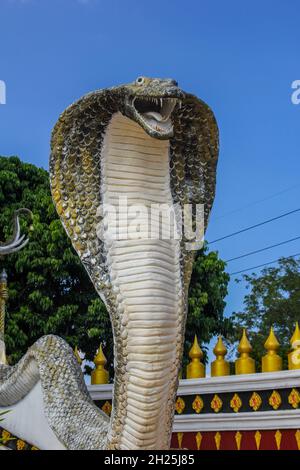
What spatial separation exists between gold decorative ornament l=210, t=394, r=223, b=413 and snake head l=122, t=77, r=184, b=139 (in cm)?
249

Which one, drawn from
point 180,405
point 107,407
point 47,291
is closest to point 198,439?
point 180,405

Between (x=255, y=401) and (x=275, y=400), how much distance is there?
0.57 ft

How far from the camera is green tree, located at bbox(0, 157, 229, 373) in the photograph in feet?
51.7

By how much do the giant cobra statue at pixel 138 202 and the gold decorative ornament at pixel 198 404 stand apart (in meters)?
1.28

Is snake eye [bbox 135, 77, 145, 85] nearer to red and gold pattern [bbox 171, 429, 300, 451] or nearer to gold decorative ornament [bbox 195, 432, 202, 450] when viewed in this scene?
red and gold pattern [bbox 171, 429, 300, 451]

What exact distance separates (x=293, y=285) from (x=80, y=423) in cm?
1614

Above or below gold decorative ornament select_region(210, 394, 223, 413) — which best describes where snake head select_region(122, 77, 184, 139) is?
above

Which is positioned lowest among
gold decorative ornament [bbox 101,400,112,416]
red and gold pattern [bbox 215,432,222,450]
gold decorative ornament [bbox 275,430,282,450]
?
gold decorative ornament [bbox 275,430,282,450]

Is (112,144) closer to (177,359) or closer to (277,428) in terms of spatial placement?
(177,359)

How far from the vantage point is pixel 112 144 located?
5.31m

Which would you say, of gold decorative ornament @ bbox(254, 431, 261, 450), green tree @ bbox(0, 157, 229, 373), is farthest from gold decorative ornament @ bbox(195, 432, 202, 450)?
green tree @ bbox(0, 157, 229, 373)

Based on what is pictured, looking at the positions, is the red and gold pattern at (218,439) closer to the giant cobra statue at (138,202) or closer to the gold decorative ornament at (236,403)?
the gold decorative ornament at (236,403)

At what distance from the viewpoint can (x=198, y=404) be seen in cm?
682

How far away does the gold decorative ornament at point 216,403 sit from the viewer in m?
6.68
